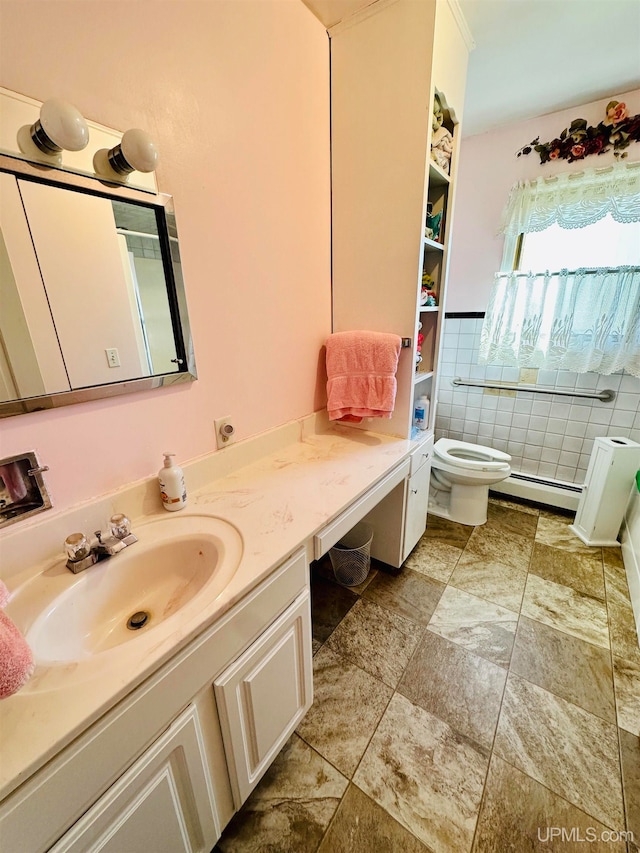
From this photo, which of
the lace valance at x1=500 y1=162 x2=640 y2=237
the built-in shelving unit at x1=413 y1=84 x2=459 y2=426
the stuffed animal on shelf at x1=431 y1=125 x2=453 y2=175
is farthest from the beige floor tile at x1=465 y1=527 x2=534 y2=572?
the stuffed animal on shelf at x1=431 y1=125 x2=453 y2=175

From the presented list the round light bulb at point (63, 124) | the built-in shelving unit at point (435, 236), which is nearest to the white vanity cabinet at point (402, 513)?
the built-in shelving unit at point (435, 236)

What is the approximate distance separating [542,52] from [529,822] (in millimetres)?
2818

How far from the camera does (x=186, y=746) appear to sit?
0.68 metres

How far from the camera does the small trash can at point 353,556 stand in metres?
1.72

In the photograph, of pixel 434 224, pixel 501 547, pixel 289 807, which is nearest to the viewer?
pixel 289 807

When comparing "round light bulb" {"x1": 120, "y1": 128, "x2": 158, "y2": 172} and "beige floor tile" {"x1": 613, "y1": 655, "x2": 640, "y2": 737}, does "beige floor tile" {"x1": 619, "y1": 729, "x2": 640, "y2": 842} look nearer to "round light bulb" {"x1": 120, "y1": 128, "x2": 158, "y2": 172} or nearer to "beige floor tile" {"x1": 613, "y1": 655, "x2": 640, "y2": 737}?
"beige floor tile" {"x1": 613, "y1": 655, "x2": 640, "y2": 737}

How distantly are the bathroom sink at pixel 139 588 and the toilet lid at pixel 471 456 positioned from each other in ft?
5.25

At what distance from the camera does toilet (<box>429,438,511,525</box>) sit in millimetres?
2035

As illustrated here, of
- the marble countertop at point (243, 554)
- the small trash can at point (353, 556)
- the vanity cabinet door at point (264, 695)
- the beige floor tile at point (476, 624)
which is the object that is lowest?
the beige floor tile at point (476, 624)

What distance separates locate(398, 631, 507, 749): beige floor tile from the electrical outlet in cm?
115

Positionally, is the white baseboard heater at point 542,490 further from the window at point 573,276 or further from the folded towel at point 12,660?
the folded towel at point 12,660

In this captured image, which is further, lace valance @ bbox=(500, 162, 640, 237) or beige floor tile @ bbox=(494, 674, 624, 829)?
lace valance @ bbox=(500, 162, 640, 237)

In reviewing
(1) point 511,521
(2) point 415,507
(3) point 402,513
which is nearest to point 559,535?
(1) point 511,521

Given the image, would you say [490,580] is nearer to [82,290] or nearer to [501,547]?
[501,547]
